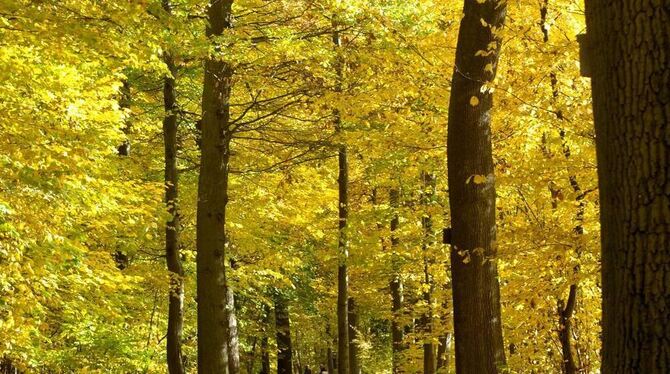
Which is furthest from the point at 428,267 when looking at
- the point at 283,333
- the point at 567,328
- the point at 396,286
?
the point at 283,333

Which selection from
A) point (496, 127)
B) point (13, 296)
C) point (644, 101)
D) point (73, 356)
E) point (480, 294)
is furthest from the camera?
point (73, 356)

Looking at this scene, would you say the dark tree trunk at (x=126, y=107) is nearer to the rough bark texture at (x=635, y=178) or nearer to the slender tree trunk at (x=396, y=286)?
the slender tree trunk at (x=396, y=286)

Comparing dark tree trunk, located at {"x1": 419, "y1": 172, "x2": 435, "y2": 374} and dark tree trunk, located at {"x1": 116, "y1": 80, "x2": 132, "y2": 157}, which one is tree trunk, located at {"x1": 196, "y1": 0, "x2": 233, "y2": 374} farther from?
dark tree trunk, located at {"x1": 116, "y1": 80, "x2": 132, "y2": 157}

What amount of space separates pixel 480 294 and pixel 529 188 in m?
3.90

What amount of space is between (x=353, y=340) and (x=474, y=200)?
10.8 metres

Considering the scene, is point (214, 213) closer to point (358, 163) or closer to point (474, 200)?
point (474, 200)

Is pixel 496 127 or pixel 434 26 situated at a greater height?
pixel 434 26

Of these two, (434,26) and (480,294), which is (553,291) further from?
(434,26)

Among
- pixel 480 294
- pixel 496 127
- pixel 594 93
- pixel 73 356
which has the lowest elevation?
pixel 73 356

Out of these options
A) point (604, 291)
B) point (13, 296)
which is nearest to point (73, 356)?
point (13, 296)

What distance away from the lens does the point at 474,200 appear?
579cm

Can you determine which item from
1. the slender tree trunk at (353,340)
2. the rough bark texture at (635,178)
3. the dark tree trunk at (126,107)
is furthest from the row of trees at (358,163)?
the slender tree trunk at (353,340)

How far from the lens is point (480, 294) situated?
572 cm

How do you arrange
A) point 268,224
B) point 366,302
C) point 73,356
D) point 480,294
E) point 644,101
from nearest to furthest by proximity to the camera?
point 644,101 < point 480,294 < point 73,356 < point 268,224 < point 366,302
